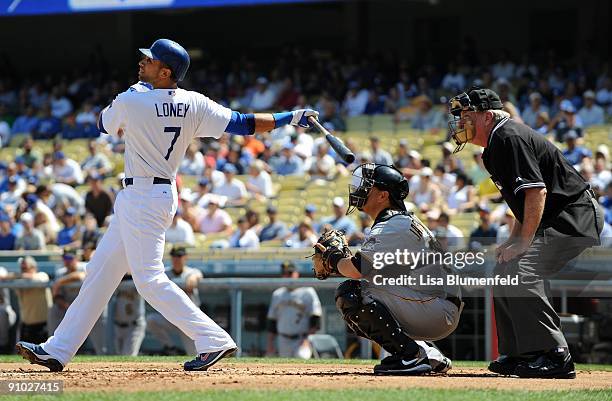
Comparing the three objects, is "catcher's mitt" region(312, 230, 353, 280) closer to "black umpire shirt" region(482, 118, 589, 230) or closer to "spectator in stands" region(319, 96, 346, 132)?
"black umpire shirt" region(482, 118, 589, 230)

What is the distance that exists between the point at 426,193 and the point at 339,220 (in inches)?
52.8

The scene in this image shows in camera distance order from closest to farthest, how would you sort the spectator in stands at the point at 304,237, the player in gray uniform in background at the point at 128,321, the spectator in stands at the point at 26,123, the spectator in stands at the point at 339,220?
the player in gray uniform in background at the point at 128,321 < the spectator in stands at the point at 304,237 < the spectator in stands at the point at 339,220 < the spectator in stands at the point at 26,123

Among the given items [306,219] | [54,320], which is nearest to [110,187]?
[306,219]

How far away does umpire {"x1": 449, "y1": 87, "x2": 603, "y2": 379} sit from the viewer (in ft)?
21.8

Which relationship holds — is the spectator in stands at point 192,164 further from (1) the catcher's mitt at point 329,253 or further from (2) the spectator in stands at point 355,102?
(1) the catcher's mitt at point 329,253

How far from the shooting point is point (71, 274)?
12805 millimetres

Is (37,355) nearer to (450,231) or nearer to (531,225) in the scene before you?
(531,225)

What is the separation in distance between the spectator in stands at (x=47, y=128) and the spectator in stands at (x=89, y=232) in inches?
272

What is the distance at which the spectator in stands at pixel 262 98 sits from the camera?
71.5 ft

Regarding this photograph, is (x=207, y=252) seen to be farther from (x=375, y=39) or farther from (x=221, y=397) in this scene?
(x=375, y=39)

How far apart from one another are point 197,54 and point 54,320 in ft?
53.6

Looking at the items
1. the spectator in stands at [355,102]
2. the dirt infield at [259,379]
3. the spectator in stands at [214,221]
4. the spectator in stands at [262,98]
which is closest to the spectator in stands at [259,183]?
the spectator in stands at [214,221]

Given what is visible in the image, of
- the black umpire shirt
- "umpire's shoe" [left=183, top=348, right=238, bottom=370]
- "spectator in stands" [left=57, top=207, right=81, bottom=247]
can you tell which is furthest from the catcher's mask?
"spectator in stands" [left=57, top=207, right=81, bottom=247]

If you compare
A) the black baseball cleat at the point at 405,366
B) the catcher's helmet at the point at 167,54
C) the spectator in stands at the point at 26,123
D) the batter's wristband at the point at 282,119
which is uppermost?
the spectator in stands at the point at 26,123
